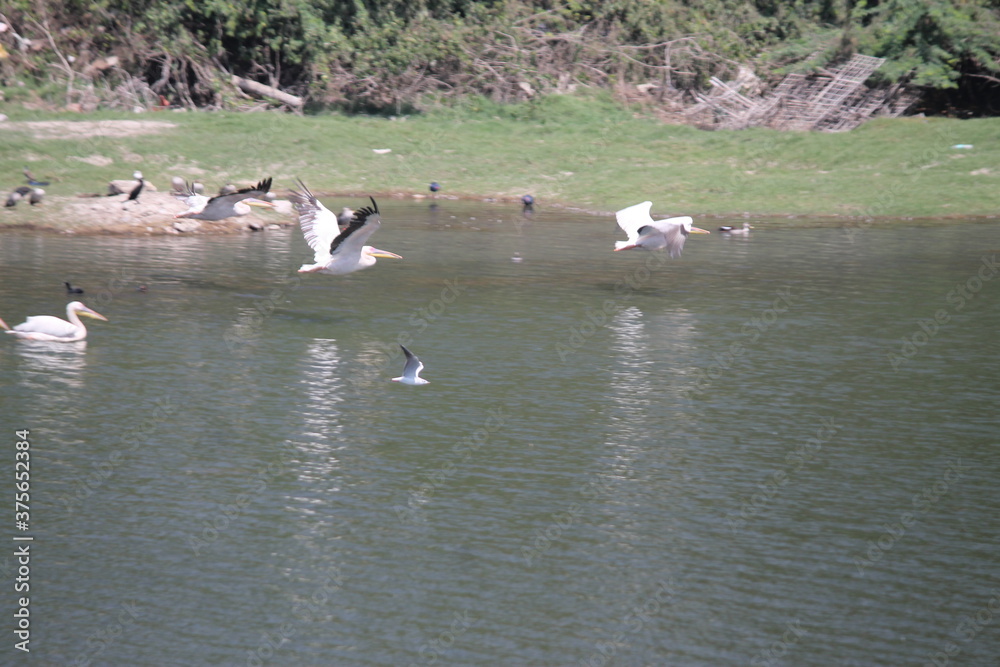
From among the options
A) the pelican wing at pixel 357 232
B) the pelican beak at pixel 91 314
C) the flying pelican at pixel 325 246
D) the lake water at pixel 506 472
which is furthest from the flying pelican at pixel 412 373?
the pelican beak at pixel 91 314

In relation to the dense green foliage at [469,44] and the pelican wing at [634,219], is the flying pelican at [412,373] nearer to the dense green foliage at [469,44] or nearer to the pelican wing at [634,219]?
the pelican wing at [634,219]

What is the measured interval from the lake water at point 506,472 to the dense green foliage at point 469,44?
16.9 metres

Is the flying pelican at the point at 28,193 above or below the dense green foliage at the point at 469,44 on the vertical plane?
below

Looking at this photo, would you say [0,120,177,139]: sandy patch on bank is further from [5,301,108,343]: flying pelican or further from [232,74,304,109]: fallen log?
[5,301,108,343]: flying pelican

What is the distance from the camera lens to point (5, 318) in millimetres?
14555

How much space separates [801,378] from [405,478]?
5470 millimetres

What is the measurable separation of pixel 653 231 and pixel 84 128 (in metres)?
17.1

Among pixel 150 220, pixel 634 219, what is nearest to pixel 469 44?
pixel 150 220

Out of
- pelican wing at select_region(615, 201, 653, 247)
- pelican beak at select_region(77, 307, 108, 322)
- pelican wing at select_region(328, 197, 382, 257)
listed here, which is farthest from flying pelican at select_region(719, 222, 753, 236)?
pelican beak at select_region(77, 307, 108, 322)

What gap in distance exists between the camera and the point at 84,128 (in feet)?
92.1

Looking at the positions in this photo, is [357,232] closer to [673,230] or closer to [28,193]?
[673,230]

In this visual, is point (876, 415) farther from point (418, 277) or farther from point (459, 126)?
point (459, 126)

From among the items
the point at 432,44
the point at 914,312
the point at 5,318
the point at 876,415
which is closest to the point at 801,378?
the point at 876,415

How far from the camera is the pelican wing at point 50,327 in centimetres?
1352
